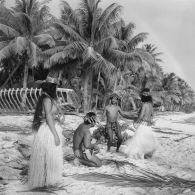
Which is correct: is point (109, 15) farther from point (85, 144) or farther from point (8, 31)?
point (85, 144)

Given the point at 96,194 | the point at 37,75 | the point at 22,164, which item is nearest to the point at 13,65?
the point at 37,75

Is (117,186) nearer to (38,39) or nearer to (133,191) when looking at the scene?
(133,191)

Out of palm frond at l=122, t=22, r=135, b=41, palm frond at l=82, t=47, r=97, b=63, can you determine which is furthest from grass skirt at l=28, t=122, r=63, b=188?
palm frond at l=122, t=22, r=135, b=41

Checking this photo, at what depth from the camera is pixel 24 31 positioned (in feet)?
87.9

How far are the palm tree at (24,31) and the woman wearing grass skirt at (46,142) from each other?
20.0 meters

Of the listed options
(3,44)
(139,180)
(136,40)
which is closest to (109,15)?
(136,40)

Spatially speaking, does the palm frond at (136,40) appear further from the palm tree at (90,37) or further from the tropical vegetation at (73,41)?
the palm tree at (90,37)

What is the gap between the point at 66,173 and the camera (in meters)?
5.88

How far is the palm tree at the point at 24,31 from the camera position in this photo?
24984 millimetres

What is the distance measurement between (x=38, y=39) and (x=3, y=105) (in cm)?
580

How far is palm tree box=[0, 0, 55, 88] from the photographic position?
24984 mm

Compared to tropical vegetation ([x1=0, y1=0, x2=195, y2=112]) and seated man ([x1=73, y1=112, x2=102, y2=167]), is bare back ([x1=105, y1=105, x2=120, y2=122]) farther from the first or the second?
tropical vegetation ([x1=0, y1=0, x2=195, y2=112])

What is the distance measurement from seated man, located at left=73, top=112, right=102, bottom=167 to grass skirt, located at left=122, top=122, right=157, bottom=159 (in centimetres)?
127

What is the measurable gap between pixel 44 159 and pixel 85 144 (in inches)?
53.4
